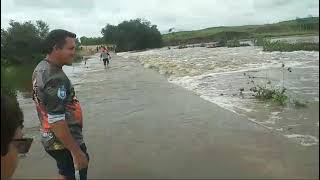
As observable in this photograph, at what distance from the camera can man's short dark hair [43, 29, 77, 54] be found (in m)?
3.95

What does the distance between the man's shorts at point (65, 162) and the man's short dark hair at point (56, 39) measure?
89cm

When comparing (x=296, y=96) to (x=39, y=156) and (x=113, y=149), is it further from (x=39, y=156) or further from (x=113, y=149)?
(x=39, y=156)

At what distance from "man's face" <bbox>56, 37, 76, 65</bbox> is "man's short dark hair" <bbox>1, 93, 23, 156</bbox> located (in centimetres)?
234

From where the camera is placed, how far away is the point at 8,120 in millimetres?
1544

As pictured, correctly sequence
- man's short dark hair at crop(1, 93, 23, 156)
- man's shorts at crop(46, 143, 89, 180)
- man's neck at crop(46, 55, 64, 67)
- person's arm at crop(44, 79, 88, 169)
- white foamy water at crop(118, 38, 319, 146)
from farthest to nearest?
1. white foamy water at crop(118, 38, 319, 146)
2. man's shorts at crop(46, 143, 89, 180)
3. man's neck at crop(46, 55, 64, 67)
4. person's arm at crop(44, 79, 88, 169)
5. man's short dark hair at crop(1, 93, 23, 156)

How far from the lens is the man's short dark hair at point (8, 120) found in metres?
1.53

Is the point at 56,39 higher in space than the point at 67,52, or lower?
higher

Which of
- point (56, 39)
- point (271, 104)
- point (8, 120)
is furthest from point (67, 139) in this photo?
point (271, 104)

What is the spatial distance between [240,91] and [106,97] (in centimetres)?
495

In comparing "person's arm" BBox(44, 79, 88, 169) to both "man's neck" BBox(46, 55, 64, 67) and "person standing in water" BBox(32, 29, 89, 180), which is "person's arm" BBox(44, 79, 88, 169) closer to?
"person standing in water" BBox(32, 29, 89, 180)

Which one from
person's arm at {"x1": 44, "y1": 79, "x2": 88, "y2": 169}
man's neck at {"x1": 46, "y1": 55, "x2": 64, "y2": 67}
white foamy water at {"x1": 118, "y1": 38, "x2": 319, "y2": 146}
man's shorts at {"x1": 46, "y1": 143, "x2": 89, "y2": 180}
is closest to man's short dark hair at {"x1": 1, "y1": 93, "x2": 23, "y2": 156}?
person's arm at {"x1": 44, "y1": 79, "x2": 88, "y2": 169}

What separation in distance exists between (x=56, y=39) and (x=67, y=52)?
0.46 ft

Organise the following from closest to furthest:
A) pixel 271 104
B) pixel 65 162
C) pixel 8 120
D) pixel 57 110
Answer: pixel 8 120, pixel 57 110, pixel 65 162, pixel 271 104

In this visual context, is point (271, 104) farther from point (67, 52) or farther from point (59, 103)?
point (59, 103)
